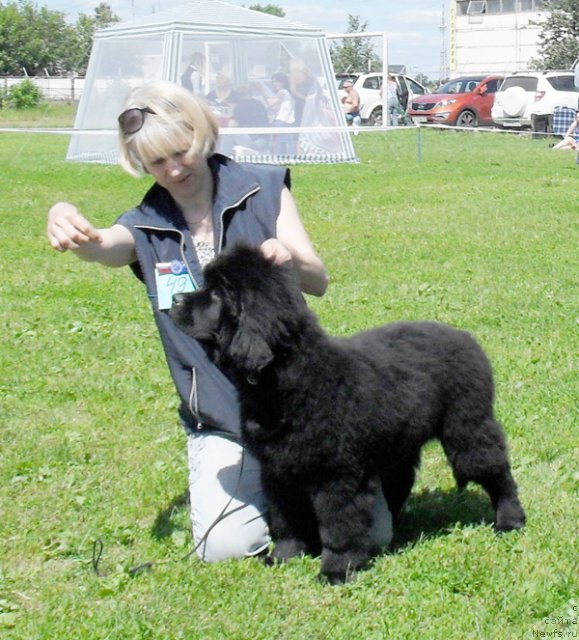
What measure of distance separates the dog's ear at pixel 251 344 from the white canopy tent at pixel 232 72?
645 inches

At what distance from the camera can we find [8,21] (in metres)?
71.3

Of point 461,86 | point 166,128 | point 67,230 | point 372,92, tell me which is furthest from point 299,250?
point 461,86

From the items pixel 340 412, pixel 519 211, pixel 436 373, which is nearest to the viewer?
pixel 340 412

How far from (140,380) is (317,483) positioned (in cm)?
292

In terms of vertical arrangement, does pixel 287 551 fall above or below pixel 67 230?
below

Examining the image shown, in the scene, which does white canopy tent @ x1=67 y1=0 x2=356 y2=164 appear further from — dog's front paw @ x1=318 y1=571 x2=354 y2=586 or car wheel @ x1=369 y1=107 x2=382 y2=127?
dog's front paw @ x1=318 y1=571 x2=354 y2=586

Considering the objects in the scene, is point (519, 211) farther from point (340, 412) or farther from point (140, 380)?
point (340, 412)

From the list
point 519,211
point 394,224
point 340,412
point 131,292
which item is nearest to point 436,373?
point 340,412

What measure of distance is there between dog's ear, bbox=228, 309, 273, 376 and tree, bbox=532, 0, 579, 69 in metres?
46.5

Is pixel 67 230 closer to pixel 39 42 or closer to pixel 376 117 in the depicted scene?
pixel 376 117

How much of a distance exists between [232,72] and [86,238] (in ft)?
57.9

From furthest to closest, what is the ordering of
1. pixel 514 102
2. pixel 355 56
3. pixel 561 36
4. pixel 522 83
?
pixel 355 56 < pixel 561 36 < pixel 522 83 < pixel 514 102

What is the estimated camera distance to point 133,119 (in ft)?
13.2

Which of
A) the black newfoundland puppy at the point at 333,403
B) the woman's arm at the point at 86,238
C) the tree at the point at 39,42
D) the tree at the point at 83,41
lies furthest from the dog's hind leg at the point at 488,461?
the tree at the point at 83,41
